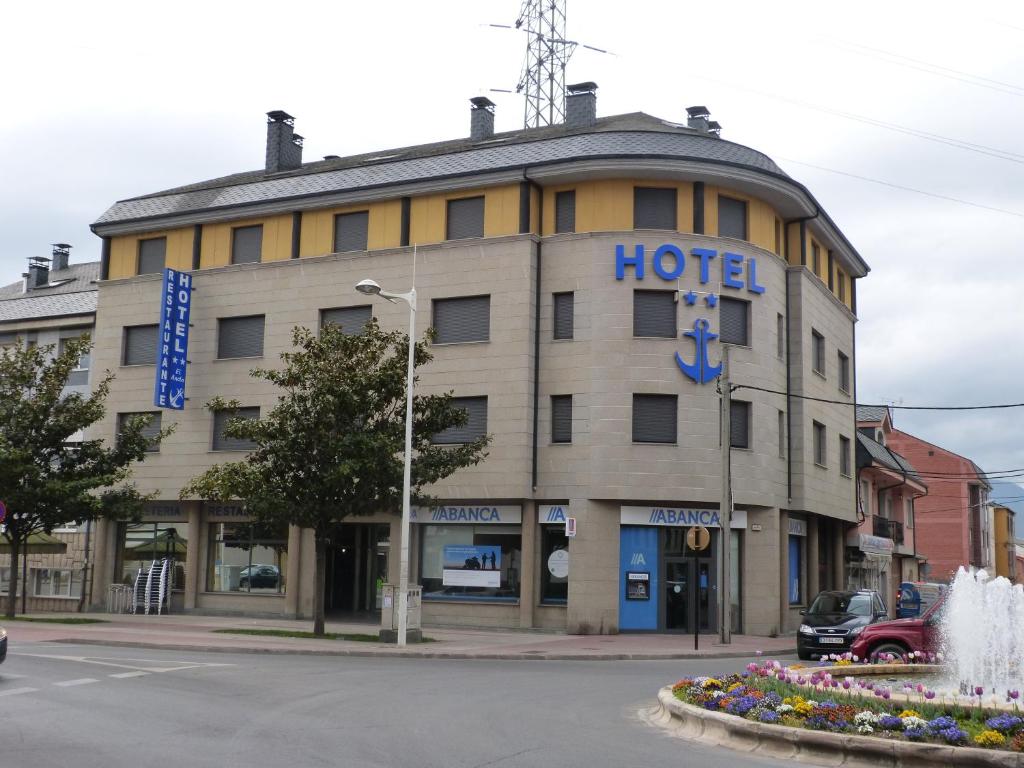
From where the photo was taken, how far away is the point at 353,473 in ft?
81.7

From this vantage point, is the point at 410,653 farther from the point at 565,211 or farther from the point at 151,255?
the point at 151,255

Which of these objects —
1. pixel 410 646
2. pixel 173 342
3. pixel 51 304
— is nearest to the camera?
pixel 410 646

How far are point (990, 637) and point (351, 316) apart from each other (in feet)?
72.0

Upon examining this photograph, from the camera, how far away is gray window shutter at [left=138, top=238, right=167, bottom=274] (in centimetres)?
3691

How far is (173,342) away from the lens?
113 feet

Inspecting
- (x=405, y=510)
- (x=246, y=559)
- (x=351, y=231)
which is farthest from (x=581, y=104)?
(x=405, y=510)

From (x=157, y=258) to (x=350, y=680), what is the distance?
24080 mm

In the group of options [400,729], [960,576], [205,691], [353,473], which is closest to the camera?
[400,729]

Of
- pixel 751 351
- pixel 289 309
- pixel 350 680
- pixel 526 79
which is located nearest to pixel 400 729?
pixel 350 680

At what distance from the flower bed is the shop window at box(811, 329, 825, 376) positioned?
2376 centimetres

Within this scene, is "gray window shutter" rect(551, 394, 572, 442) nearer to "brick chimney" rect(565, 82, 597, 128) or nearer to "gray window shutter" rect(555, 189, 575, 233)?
"gray window shutter" rect(555, 189, 575, 233)

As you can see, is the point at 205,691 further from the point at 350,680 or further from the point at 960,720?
the point at 960,720

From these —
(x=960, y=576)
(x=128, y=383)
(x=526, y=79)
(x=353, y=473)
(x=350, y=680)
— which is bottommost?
(x=350, y=680)

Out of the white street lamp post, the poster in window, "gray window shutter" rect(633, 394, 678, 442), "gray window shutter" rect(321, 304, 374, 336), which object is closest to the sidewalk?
the white street lamp post
